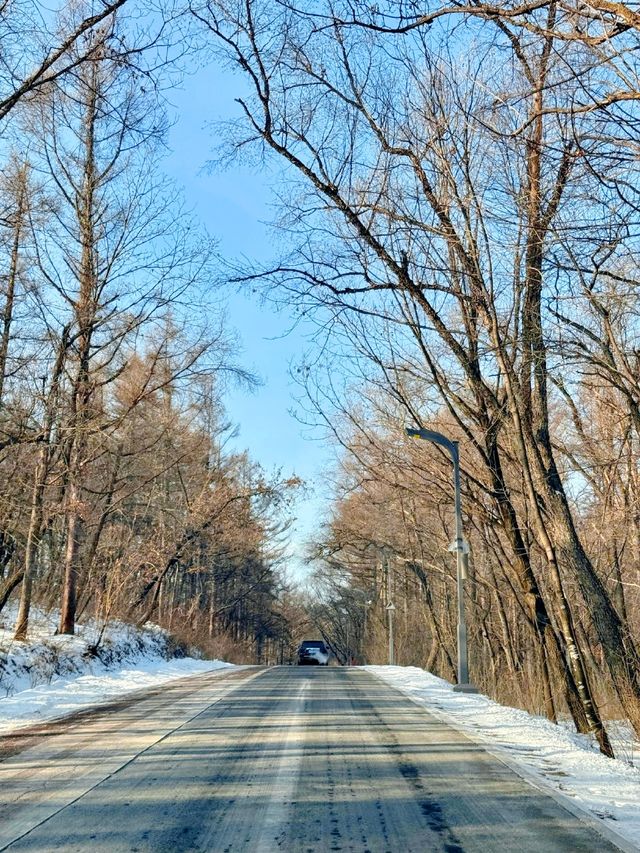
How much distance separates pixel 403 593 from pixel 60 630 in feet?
98.4

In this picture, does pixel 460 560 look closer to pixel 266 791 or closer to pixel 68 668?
pixel 68 668

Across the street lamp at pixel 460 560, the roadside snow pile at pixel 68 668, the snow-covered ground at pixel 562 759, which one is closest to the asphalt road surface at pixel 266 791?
the snow-covered ground at pixel 562 759

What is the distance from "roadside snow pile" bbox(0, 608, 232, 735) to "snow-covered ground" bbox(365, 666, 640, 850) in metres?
5.35

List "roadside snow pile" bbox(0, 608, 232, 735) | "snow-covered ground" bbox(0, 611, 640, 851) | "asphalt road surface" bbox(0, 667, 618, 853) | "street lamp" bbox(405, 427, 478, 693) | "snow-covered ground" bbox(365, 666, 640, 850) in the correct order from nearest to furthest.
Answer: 1. "asphalt road surface" bbox(0, 667, 618, 853)
2. "snow-covered ground" bbox(365, 666, 640, 850)
3. "snow-covered ground" bbox(0, 611, 640, 851)
4. "roadside snow pile" bbox(0, 608, 232, 735)
5. "street lamp" bbox(405, 427, 478, 693)

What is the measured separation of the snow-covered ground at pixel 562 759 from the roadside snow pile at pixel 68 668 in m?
5.35

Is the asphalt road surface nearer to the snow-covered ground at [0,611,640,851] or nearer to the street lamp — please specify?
the snow-covered ground at [0,611,640,851]

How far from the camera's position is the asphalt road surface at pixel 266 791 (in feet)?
14.1

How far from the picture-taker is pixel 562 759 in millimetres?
6992

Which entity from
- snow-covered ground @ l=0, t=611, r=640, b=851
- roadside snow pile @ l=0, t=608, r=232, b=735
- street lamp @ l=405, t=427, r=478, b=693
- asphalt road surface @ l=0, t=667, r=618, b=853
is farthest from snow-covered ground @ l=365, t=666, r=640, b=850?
roadside snow pile @ l=0, t=608, r=232, b=735

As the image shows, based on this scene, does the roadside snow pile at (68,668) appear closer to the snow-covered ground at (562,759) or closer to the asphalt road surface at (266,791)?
the asphalt road surface at (266,791)

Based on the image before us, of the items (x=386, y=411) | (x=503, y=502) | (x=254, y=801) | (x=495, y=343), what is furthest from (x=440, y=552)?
(x=254, y=801)

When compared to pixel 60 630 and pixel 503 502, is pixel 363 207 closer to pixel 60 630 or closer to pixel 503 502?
pixel 503 502

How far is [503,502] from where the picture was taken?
44.1 ft

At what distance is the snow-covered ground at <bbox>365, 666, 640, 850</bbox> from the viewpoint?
5.12 metres
